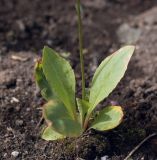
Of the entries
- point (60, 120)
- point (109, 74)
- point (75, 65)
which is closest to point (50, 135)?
point (60, 120)

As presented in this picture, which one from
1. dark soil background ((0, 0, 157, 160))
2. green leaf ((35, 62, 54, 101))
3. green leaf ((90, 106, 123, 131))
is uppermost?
green leaf ((35, 62, 54, 101))

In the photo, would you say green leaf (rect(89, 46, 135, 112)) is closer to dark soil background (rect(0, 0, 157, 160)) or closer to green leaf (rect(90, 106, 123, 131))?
green leaf (rect(90, 106, 123, 131))

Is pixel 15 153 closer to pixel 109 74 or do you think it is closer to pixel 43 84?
pixel 43 84

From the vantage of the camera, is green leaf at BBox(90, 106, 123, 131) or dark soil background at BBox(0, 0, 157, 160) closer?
green leaf at BBox(90, 106, 123, 131)

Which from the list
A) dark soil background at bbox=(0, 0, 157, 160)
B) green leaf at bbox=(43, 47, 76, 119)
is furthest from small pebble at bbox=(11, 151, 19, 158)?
green leaf at bbox=(43, 47, 76, 119)

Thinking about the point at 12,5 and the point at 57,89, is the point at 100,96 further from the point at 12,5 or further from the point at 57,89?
the point at 12,5

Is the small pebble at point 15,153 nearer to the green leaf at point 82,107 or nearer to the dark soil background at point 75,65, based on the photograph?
the dark soil background at point 75,65
